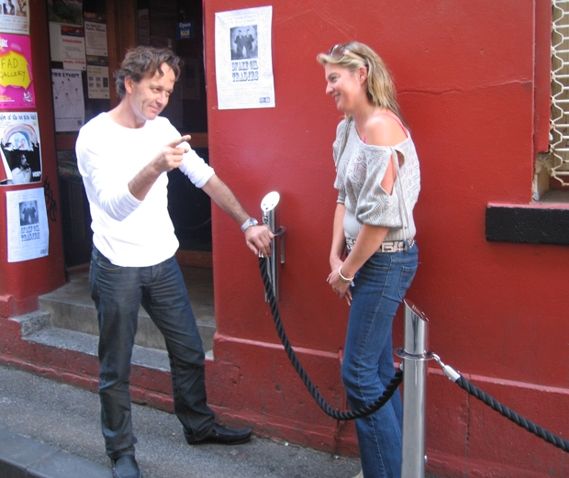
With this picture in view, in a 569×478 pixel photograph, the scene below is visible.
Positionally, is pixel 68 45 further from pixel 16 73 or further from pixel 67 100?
pixel 16 73

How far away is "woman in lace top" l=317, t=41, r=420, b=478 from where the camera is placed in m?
2.70

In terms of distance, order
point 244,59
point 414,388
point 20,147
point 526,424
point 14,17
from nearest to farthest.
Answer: point 526,424, point 414,388, point 244,59, point 14,17, point 20,147

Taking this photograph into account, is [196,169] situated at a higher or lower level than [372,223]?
higher

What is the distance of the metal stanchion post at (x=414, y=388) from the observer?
2.47 meters

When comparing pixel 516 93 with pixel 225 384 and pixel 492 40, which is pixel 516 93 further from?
pixel 225 384

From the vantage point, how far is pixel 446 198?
3188 mm

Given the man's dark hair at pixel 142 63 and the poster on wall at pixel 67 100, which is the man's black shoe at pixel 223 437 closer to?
the man's dark hair at pixel 142 63

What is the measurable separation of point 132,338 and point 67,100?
8.82ft

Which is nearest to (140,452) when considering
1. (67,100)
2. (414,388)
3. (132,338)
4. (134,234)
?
(132,338)

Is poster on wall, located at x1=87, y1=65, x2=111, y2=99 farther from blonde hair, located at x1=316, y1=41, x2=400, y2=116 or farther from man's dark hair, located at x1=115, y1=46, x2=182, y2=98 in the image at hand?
blonde hair, located at x1=316, y1=41, x2=400, y2=116

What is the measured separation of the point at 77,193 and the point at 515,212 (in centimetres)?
367

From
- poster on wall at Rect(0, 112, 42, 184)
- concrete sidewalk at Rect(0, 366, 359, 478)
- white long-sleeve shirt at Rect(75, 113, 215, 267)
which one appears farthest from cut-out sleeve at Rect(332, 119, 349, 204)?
poster on wall at Rect(0, 112, 42, 184)

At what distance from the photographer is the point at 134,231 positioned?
10.8ft

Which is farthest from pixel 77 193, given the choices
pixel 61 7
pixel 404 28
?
pixel 404 28
